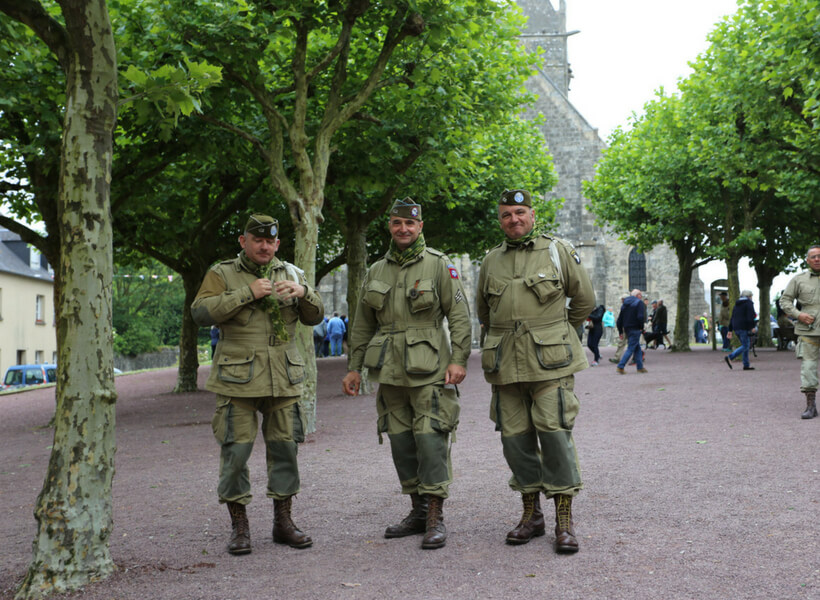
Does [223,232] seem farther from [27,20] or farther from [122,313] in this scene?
[122,313]

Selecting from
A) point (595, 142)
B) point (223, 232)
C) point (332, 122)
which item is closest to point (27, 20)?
point (332, 122)

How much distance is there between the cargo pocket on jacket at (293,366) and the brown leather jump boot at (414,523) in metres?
1.05

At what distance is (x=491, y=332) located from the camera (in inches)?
211

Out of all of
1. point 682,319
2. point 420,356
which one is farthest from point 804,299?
point 682,319

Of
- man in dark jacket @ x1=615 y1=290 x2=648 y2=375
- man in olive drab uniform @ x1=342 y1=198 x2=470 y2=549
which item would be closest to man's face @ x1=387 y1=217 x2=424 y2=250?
man in olive drab uniform @ x1=342 y1=198 x2=470 y2=549

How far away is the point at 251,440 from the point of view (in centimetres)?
526

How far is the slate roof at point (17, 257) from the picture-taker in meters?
43.2

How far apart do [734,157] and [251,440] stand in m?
18.4

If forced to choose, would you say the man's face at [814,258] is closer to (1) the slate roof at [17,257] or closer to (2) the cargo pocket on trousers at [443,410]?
(2) the cargo pocket on trousers at [443,410]

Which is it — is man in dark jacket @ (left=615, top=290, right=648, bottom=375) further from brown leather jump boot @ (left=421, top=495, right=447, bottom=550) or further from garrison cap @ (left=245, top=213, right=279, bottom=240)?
garrison cap @ (left=245, top=213, right=279, bottom=240)

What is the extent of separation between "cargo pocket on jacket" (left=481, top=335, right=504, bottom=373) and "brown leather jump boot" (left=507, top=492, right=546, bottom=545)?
31.2 inches

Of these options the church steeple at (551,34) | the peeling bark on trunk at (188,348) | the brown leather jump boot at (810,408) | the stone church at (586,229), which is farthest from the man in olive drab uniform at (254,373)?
the church steeple at (551,34)

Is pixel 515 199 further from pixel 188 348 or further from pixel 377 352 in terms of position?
pixel 188 348

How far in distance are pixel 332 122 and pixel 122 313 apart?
149ft
